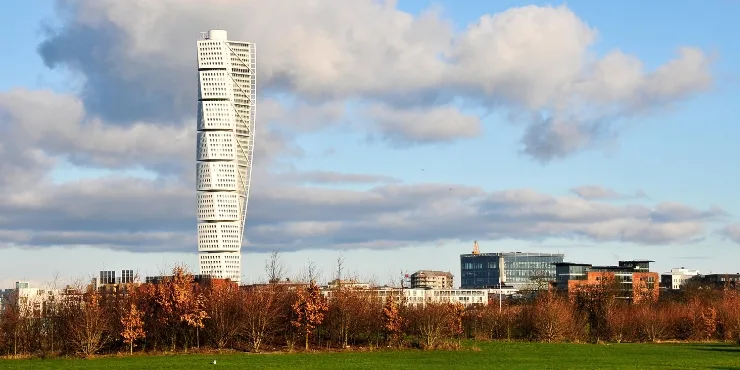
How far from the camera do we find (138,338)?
3361 inches

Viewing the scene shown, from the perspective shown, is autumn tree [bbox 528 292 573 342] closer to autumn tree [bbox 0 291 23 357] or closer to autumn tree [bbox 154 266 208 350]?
autumn tree [bbox 154 266 208 350]

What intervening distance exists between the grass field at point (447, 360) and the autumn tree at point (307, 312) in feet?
18.3

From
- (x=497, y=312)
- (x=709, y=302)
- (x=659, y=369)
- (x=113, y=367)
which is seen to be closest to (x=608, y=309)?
(x=497, y=312)

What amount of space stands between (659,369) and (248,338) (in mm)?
38745

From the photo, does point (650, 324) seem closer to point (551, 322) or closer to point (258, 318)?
point (551, 322)

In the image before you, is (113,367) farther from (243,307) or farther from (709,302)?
(709,302)

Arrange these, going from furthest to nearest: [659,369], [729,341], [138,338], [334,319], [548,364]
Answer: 1. [729,341]
2. [334,319]
3. [138,338]
4. [548,364]
5. [659,369]

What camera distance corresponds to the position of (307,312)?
87.0 meters

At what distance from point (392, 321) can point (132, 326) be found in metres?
22.0

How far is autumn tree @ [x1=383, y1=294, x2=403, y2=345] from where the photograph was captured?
88188 millimetres

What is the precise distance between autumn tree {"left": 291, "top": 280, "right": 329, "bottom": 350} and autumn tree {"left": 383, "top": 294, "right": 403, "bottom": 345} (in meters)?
5.53

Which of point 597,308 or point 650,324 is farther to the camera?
point 597,308

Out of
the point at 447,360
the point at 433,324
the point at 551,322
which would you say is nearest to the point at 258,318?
the point at 433,324

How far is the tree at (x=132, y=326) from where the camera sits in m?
82.6
